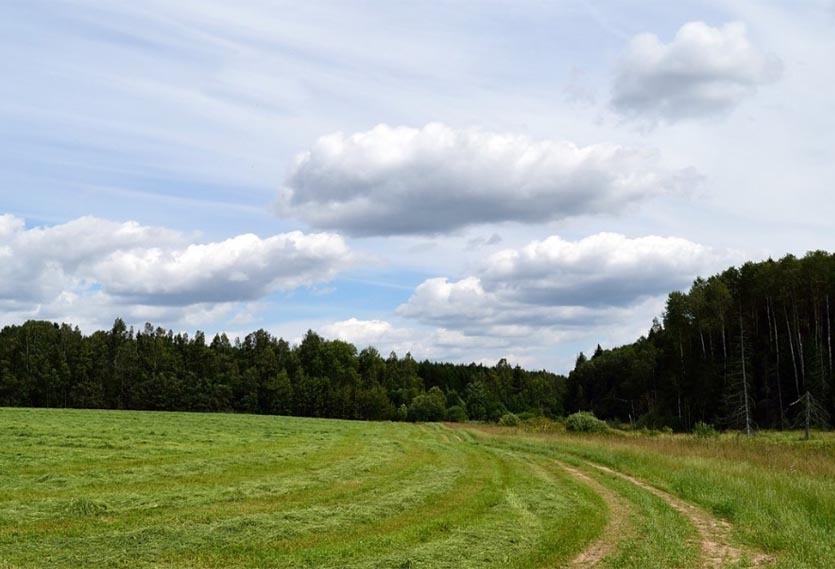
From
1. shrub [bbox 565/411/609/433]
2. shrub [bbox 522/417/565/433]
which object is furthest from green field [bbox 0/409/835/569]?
shrub [bbox 522/417/565/433]

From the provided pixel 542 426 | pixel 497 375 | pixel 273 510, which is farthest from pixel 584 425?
pixel 497 375

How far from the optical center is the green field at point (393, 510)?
1138 centimetres

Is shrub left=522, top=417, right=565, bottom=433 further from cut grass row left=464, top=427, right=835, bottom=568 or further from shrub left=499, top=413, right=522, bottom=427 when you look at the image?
cut grass row left=464, top=427, right=835, bottom=568

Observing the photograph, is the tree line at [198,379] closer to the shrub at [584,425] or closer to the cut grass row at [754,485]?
the shrub at [584,425]

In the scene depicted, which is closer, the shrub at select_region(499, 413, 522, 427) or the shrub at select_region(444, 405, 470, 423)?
the shrub at select_region(499, 413, 522, 427)

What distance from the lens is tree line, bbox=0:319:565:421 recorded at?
10881 centimetres

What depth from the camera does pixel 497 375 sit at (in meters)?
171

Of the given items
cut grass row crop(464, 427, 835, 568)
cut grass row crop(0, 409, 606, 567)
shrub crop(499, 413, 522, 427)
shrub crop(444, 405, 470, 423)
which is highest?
cut grass row crop(0, 409, 606, 567)

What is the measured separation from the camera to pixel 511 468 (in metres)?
26.5

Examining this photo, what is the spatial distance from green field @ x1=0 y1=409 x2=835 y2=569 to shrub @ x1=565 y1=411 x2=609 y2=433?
87.1ft

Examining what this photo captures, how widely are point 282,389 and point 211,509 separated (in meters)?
101

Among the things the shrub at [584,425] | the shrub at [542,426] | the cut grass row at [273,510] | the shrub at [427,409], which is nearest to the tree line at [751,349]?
the shrub at [584,425]

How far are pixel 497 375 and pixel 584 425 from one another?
11653 centimetres

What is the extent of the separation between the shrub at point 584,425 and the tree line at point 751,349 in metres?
14.4
